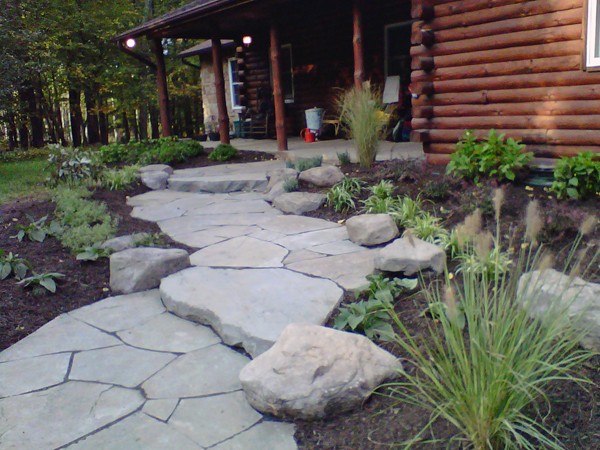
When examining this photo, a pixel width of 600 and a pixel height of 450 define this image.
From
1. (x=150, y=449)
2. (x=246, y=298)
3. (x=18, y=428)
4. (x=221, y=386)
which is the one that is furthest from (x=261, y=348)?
(x=18, y=428)

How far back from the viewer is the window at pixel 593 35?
4.77 meters

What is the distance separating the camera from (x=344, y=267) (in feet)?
12.8

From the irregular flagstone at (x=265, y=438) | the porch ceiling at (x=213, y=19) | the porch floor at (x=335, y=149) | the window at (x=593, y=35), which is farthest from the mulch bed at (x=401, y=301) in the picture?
the porch ceiling at (x=213, y=19)

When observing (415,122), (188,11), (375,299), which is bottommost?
(375,299)

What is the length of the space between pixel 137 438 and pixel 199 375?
0.53 m

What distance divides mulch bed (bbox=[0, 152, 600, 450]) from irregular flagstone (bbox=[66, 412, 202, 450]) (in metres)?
0.49

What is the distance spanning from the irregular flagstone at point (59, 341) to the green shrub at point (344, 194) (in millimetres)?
2825

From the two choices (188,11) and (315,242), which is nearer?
(315,242)

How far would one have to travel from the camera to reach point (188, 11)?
9.32 m

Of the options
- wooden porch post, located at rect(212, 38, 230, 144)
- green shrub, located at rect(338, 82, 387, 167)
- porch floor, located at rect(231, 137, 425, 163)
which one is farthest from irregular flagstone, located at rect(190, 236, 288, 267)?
wooden porch post, located at rect(212, 38, 230, 144)

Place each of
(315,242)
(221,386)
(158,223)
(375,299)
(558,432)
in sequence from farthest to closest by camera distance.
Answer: (158,223), (315,242), (375,299), (221,386), (558,432)

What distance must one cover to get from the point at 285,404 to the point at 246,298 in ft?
3.87

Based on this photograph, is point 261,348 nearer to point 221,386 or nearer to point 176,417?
point 221,386

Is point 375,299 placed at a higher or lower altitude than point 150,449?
higher
